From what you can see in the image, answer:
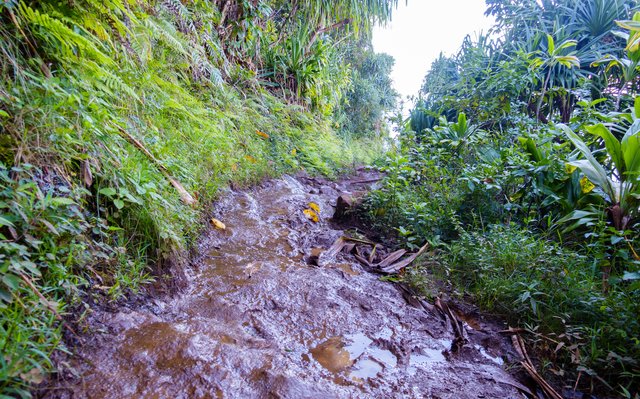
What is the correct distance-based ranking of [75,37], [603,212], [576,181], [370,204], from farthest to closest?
[370,204] < [576,181] < [603,212] < [75,37]

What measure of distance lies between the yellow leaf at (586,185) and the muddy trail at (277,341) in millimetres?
1435

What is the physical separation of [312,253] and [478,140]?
271 cm

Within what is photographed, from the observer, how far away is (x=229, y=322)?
65.1 inches

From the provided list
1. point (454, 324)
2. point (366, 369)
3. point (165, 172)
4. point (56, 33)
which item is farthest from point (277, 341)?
point (56, 33)

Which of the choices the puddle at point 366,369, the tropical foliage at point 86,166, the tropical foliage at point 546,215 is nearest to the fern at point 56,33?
the tropical foliage at point 86,166

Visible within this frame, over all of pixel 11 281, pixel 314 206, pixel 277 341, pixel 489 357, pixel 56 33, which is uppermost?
pixel 56 33

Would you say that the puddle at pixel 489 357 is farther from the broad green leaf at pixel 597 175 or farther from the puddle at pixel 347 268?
the broad green leaf at pixel 597 175

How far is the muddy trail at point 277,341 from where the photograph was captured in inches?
47.8

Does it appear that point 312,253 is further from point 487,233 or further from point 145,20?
point 145,20

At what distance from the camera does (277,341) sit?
1.59 metres

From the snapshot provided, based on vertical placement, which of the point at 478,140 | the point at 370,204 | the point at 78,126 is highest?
the point at 478,140

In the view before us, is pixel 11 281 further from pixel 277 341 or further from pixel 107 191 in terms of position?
pixel 277 341

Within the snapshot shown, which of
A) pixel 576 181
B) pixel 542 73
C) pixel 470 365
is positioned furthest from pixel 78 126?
pixel 542 73

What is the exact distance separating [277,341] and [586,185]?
2588 millimetres
